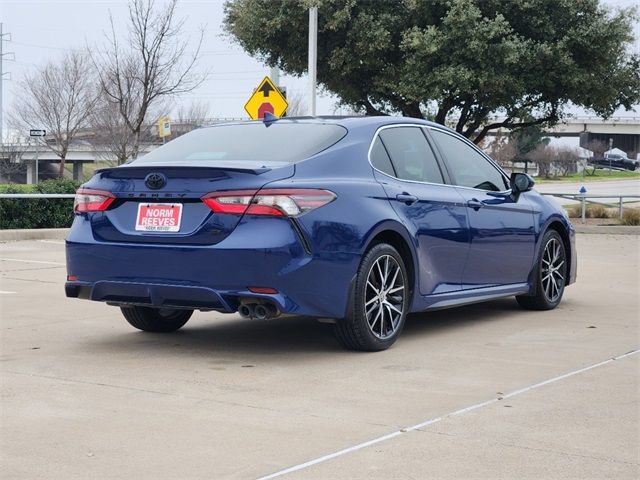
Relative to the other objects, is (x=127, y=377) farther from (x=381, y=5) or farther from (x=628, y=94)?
(x=628, y=94)

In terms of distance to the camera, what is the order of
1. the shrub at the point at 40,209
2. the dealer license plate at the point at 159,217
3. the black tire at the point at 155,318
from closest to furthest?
the dealer license plate at the point at 159,217 → the black tire at the point at 155,318 → the shrub at the point at 40,209

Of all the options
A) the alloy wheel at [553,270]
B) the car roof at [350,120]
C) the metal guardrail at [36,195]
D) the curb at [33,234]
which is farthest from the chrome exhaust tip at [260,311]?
the metal guardrail at [36,195]

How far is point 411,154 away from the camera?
25.9 feet

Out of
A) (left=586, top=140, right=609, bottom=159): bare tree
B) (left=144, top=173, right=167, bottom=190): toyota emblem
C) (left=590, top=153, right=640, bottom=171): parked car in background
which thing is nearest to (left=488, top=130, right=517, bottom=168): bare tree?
(left=590, top=153, right=640, bottom=171): parked car in background

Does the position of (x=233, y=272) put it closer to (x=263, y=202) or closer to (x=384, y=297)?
(x=263, y=202)

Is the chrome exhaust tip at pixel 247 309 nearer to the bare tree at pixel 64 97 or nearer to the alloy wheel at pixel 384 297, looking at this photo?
the alloy wheel at pixel 384 297

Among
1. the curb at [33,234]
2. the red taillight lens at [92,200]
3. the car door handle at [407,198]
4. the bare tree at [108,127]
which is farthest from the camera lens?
the bare tree at [108,127]

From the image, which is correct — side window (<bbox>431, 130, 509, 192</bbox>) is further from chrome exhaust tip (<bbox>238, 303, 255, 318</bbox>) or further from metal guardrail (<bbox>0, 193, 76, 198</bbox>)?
metal guardrail (<bbox>0, 193, 76, 198</bbox>)

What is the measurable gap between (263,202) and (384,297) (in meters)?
1.17

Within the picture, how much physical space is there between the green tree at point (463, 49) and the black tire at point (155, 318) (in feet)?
63.5

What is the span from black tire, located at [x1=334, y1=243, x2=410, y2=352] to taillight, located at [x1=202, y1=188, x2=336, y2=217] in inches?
25.8

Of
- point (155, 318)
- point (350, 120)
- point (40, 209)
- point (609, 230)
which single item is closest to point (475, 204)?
point (350, 120)

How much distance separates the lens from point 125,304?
23.0ft

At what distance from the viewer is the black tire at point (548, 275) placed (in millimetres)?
9359
